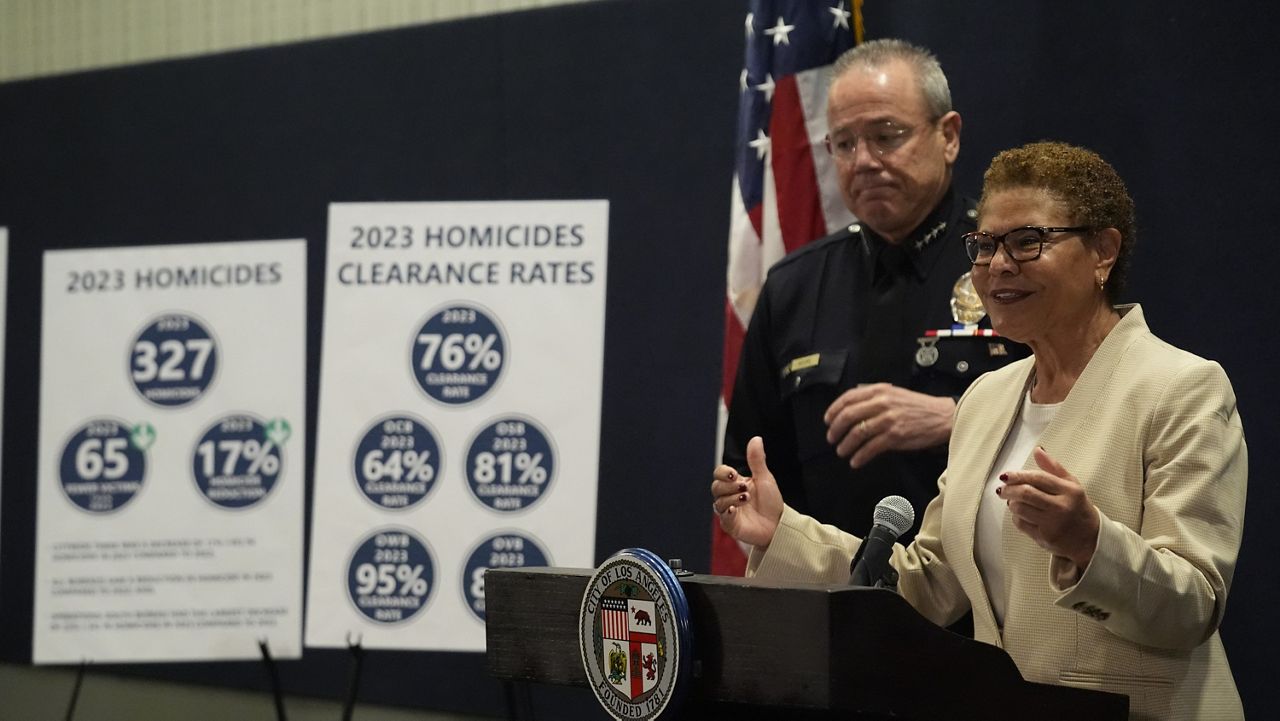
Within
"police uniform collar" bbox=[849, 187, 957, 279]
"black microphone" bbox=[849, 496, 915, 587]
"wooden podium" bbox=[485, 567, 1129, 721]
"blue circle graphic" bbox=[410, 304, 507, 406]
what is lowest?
"wooden podium" bbox=[485, 567, 1129, 721]

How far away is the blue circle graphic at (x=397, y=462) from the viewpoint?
155 inches

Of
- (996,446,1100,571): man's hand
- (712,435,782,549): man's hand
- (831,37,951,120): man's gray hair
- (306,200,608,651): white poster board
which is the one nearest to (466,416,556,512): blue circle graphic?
(306,200,608,651): white poster board

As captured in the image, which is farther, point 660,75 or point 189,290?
point 189,290

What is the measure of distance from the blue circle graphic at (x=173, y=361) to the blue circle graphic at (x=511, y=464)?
997mm

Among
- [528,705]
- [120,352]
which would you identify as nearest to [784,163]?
[528,705]

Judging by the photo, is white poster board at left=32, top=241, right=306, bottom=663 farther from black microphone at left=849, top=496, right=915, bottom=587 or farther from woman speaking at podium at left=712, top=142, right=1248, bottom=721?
black microphone at left=849, top=496, right=915, bottom=587

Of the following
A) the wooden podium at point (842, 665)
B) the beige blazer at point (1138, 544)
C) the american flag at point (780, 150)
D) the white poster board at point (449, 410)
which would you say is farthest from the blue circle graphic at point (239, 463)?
the wooden podium at point (842, 665)

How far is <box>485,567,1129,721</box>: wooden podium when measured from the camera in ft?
4.65

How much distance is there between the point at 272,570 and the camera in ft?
13.6

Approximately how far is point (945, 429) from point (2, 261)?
11.9ft

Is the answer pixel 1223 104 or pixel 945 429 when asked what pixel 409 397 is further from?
pixel 1223 104

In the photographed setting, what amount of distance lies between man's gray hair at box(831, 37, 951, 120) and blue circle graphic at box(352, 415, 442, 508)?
170 cm

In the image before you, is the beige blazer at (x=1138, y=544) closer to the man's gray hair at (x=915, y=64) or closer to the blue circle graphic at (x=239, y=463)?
the man's gray hair at (x=915, y=64)

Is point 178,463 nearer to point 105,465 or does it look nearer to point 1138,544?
point 105,465
